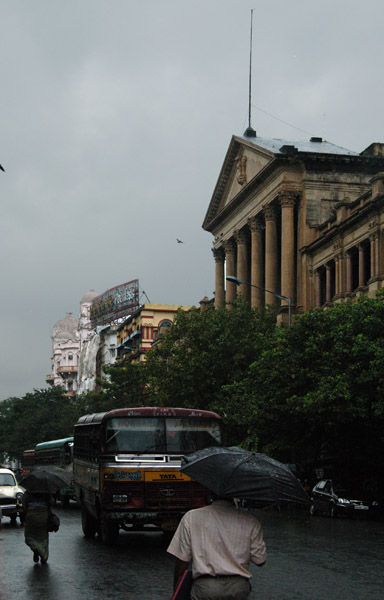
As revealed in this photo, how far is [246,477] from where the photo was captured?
6875 millimetres

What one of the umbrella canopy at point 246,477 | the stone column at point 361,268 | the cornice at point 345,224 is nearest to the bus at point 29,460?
the stone column at point 361,268

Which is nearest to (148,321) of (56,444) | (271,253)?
(271,253)

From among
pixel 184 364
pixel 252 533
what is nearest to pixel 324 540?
pixel 252 533

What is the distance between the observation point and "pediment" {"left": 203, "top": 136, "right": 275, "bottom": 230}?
226ft

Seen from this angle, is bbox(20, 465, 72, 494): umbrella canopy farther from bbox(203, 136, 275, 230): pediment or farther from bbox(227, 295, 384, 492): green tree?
bbox(203, 136, 275, 230): pediment

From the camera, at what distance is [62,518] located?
1226 inches

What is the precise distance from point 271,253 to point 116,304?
64383 millimetres

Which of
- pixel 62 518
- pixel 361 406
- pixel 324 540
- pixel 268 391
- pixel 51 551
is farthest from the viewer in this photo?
pixel 268 391

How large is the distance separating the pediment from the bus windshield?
47.5m

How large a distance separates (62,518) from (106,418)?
508 inches

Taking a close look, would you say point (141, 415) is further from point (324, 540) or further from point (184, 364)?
point (184, 364)

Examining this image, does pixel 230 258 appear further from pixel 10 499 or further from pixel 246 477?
pixel 246 477

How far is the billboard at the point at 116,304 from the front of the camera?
12725 cm

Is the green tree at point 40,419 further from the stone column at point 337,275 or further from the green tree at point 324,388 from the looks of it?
the green tree at point 324,388
